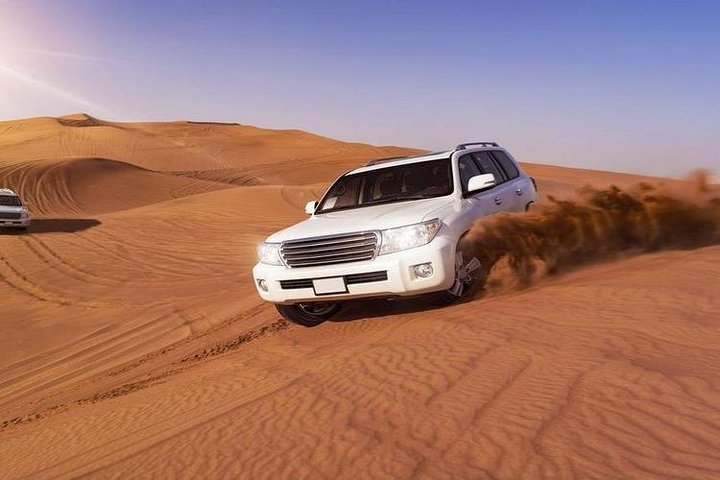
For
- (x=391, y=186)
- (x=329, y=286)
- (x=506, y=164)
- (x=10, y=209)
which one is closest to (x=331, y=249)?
(x=329, y=286)

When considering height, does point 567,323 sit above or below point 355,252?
below

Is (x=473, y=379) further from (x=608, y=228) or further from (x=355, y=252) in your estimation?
(x=608, y=228)

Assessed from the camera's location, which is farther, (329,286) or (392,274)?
(329,286)

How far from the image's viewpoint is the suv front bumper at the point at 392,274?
231 inches

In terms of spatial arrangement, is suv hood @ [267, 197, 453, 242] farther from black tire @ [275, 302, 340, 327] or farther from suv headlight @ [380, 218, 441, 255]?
black tire @ [275, 302, 340, 327]

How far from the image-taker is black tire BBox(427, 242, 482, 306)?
A: 20.7ft

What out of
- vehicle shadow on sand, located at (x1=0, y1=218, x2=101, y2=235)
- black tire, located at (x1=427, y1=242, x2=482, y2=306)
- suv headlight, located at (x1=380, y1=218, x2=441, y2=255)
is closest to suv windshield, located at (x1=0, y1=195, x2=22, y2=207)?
vehicle shadow on sand, located at (x1=0, y1=218, x2=101, y2=235)

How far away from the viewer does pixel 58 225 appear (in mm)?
19969

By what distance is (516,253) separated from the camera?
23.4 feet

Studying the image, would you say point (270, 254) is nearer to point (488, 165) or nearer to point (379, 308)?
point (379, 308)

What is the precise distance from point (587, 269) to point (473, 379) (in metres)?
3.87

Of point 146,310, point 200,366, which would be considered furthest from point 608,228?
point 146,310

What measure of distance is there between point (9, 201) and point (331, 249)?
51.5 feet

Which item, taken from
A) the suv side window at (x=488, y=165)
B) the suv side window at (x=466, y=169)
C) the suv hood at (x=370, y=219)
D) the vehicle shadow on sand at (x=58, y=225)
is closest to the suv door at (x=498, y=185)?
the suv side window at (x=488, y=165)
